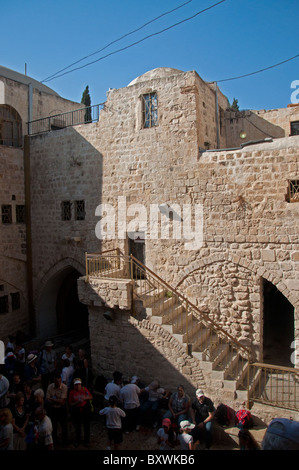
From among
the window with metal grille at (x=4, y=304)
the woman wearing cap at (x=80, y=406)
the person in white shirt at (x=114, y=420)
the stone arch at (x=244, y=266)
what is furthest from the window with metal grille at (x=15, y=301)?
the person in white shirt at (x=114, y=420)

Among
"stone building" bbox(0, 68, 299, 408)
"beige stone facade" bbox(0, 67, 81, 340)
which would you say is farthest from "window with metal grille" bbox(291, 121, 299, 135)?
"beige stone facade" bbox(0, 67, 81, 340)

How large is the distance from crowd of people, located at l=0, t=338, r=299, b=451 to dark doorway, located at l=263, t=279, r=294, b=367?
10.5 ft

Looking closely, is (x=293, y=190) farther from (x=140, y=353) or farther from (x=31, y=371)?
(x=31, y=371)

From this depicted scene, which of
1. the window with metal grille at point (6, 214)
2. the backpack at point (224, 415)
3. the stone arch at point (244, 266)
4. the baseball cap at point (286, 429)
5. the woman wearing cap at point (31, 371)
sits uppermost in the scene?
the window with metal grille at point (6, 214)

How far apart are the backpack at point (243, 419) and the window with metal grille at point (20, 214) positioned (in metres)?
9.09

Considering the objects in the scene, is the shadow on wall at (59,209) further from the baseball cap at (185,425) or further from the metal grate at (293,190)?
the baseball cap at (185,425)

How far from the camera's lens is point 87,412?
6.37 m

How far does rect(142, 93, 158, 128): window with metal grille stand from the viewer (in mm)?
9520

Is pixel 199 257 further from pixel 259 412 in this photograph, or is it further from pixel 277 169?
pixel 259 412

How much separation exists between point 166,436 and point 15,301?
7.98 metres

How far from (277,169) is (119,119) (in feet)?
15.5

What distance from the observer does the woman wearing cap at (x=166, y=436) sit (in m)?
5.68

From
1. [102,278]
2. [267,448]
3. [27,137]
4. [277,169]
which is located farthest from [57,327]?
[267,448]

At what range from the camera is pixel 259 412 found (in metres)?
6.69
